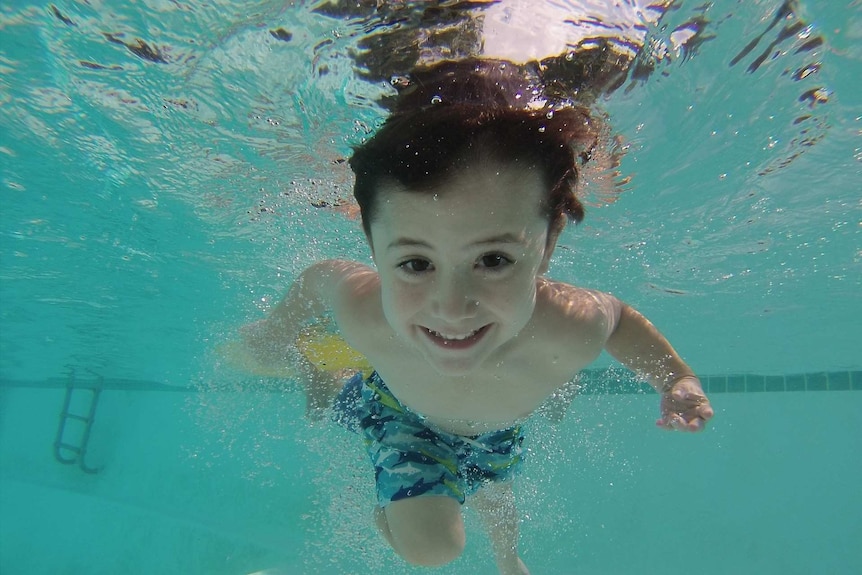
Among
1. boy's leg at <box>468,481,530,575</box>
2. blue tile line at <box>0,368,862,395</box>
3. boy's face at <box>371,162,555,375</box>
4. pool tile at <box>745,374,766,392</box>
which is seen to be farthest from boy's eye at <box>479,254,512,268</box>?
pool tile at <box>745,374,766,392</box>

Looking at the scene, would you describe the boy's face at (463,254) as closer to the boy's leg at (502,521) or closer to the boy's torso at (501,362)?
the boy's torso at (501,362)

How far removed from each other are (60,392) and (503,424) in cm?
3655

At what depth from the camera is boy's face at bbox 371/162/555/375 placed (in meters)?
2.61

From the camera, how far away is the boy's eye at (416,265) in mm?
2777

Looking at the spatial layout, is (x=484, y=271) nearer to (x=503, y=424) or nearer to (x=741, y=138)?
(x=503, y=424)

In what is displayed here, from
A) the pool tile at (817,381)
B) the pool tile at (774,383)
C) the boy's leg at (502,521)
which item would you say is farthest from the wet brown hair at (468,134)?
the pool tile at (774,383)

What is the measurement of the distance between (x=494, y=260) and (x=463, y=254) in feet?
0.67

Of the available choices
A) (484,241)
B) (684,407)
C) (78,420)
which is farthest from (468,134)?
(78,420)

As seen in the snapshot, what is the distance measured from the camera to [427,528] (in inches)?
132

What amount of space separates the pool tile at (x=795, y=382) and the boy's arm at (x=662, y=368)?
853 inches

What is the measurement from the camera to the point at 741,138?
20.4 ft

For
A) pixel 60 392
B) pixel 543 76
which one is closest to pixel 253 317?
pixel 543 76

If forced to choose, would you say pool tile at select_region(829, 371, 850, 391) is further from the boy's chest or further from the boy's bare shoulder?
the boy's chest

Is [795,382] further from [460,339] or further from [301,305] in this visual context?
[460,339]
